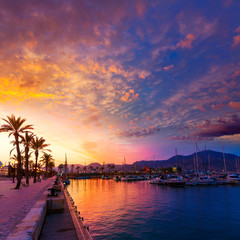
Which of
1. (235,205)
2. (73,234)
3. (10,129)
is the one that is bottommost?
(235,205)

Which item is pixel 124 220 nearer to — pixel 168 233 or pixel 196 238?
pixel 168 233

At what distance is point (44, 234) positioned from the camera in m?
Answer: 10.5

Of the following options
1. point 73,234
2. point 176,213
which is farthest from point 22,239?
point 176,213

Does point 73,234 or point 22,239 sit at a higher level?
point 22,239

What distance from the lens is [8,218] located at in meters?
12.1

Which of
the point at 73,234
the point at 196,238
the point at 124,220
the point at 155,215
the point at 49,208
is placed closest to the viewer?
the point at 73,234

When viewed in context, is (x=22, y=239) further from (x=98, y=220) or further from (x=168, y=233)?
(x=98, y=220)

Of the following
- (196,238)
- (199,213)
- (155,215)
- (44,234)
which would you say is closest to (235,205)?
(199,213)

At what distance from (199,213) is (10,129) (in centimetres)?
3619

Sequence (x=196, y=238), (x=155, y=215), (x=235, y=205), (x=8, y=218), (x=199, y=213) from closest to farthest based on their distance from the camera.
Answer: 1. (x=8, y=218)
2. (x=196, y=238)
3. (x=155, y=215)
4. (x=199, y=213)
5. (x=235, y=205)

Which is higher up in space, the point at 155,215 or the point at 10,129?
the point at 10,129

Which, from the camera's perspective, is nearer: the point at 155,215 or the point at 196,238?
the point at 196,238

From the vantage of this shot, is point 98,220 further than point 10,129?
No

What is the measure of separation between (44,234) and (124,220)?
629 inches
